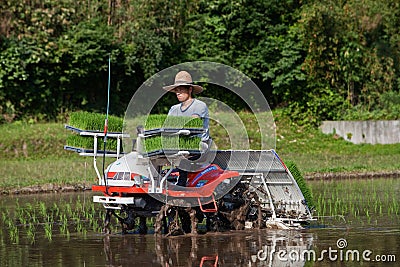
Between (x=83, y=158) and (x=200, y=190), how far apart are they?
11.9 metres

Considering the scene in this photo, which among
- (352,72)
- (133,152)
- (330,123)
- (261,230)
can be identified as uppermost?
(352,72)

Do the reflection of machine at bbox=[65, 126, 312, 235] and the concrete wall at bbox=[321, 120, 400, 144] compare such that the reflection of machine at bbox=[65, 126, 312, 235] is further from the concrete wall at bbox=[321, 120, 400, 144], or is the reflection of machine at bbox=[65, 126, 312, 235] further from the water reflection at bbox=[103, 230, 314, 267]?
the concrete wall at bbox=[321, 120, 400, 144]

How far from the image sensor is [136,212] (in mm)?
9367

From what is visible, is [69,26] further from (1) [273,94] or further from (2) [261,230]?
(2) [261,230]

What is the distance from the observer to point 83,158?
20.7 metres

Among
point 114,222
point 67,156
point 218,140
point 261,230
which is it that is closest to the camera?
point 261,230

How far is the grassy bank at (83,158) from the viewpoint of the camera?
1728 centimetres

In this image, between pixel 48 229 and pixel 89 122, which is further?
pixel 48 229

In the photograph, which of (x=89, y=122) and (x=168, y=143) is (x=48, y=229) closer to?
(x=89, y=122)

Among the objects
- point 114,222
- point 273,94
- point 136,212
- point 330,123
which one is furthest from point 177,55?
point 136,212

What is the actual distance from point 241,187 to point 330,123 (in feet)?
50.4

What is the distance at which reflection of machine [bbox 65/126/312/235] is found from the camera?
9.00 m

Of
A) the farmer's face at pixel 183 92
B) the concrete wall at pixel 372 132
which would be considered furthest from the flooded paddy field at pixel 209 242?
the concrete wall at pixel 372 132

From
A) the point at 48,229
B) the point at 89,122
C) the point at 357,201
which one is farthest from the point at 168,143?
the point at 357,201
